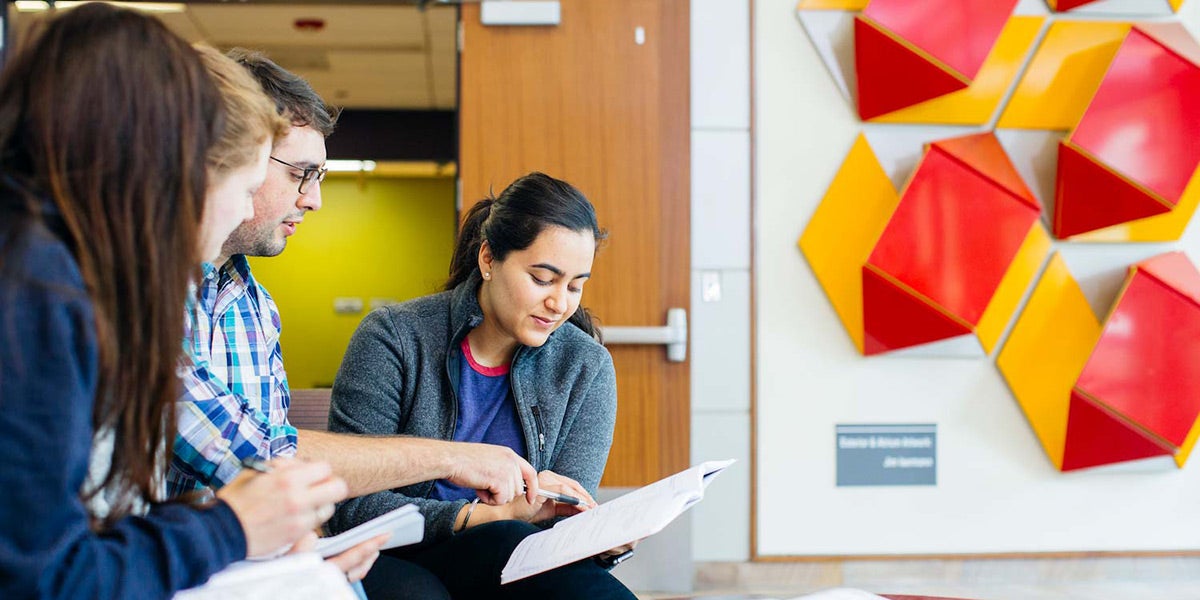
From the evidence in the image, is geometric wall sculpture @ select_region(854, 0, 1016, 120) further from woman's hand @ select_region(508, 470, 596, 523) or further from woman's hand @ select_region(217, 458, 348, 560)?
woman's hand @ select_region(217, 458, 348, 560)

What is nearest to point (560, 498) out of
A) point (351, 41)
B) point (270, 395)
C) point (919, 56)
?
point (270, 395)

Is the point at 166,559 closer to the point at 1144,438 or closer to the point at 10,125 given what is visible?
the point at 10,125

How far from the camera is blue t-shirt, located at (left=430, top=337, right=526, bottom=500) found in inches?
74.6

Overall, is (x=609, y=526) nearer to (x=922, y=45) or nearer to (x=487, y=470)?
(x=487, y=470)

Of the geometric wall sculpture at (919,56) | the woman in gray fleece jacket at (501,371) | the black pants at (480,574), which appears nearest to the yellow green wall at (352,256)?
the geometric wall sculpture at (919,56)

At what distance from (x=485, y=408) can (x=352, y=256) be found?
8.05 meters

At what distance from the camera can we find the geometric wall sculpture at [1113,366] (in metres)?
3.57

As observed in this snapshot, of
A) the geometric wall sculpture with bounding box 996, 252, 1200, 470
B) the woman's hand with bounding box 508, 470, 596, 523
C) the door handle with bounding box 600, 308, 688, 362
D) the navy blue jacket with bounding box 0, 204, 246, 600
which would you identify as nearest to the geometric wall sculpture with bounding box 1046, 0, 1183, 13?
the geometric wall sculpture with bounding box 996, 252, 1200, 470

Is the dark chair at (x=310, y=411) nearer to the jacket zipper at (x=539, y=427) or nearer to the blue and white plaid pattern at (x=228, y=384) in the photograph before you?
the blue and white plaid pattern at (x=228, y=384)

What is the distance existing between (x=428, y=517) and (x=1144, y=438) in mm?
2833

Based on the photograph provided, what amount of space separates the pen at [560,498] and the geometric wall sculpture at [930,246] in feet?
6.80

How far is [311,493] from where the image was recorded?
95 cm

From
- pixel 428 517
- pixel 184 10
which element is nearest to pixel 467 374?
pixel 428 517

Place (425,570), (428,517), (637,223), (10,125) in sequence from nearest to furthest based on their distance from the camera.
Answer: (10,125) → (425,570) → (428,517) → (637,223)
